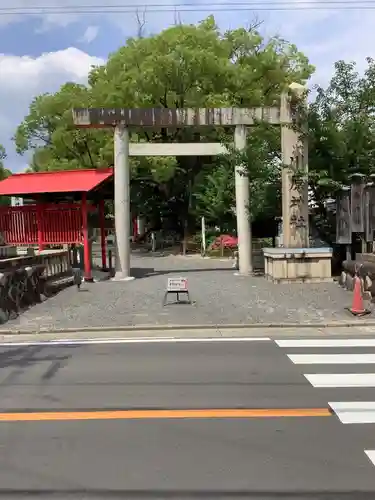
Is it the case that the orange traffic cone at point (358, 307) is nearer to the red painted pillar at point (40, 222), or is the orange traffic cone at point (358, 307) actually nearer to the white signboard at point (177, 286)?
the white signboard at point (177, 286)

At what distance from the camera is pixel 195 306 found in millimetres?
12680

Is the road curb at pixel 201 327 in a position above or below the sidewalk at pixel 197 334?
above

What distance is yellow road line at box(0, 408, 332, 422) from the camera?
545 centimetres

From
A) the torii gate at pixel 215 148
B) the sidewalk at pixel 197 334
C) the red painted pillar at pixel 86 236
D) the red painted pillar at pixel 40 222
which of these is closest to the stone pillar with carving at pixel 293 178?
the torii gate at pixel 215 148

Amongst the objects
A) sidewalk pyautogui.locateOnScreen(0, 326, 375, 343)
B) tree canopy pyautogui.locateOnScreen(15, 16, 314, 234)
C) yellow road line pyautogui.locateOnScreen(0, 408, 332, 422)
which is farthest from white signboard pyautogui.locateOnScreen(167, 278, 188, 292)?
tree canopy pyautogui.locateOnScreen(15, 16, 314, 234)

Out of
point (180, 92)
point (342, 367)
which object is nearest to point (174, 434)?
point (342, 367)

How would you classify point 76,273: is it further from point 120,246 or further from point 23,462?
point 23,462

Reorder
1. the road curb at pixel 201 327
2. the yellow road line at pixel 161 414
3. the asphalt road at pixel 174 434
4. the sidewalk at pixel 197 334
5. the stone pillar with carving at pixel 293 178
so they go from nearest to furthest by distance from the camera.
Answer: the asphalt road at pixel 174 434
the yellow road line at pixel 161 414
the sidewalk at pixel 197 334
the road curb at pixel 201 327
the stone pillar with carving at pixel 293 178

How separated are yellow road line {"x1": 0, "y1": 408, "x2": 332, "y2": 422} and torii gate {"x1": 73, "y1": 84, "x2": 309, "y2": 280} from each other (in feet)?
40.0

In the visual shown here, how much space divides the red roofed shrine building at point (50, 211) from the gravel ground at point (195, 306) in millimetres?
2060

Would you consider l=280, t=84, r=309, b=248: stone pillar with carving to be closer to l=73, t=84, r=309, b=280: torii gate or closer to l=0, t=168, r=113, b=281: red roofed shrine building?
l=73, t=84, r=309, b=280: torii gate

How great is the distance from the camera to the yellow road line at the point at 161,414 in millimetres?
5453

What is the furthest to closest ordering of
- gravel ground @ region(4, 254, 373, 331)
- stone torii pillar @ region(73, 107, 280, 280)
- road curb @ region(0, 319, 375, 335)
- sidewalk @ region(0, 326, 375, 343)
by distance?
stone torii pillar @ region(73, 107, 280, 280) → gravel ground @ region(4, 254, 373, 331) → road curb @ region(0, 319, 375, 335) → sidewalk @ region(0, 326, 375, 343)

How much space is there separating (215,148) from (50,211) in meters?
6.15
